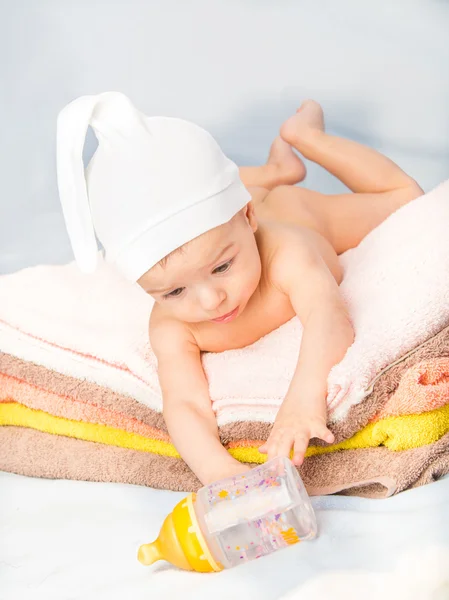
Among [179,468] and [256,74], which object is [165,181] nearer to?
[179,468]

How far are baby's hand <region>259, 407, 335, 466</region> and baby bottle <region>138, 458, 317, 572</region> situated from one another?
56mm

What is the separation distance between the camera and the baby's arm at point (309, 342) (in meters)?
0.89

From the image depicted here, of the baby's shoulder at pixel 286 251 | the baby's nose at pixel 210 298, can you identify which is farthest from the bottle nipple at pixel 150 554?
the baby's shoulder at pixel 286 251

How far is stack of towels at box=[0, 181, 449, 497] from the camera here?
899 mm

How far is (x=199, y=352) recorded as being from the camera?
1.15 m

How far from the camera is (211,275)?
0.99 metres

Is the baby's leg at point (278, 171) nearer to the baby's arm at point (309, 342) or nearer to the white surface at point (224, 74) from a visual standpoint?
the white surface at point (224, 74)

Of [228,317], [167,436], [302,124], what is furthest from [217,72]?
[167,436]

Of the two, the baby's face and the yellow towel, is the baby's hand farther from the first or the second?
the baby's face

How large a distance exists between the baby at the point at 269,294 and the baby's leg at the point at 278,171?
0.09 meters

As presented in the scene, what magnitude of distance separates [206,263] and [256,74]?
63 cm

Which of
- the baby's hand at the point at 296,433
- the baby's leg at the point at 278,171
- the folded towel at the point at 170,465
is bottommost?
the folded towel at the point at 170,465

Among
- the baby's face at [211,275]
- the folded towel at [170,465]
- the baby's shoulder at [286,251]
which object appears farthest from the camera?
the baby's shoulder at [286,251]

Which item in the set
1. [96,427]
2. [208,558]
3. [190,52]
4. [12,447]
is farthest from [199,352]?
[190,52]
